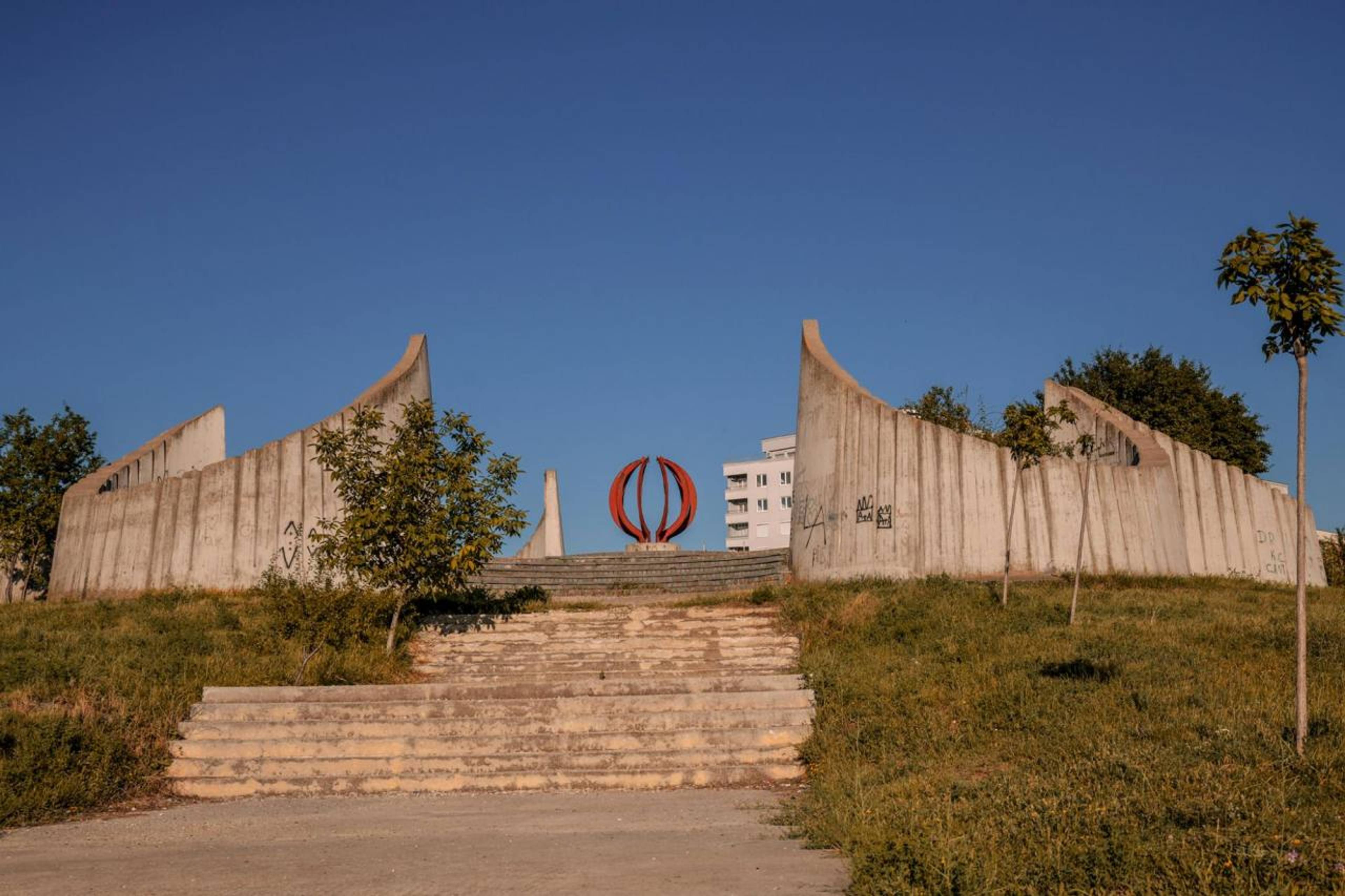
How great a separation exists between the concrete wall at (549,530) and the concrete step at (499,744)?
29355mm

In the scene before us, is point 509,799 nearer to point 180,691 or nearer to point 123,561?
point 180,691

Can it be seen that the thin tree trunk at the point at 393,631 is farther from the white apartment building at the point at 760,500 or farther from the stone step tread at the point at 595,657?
the white apartment building at the point at 760,500

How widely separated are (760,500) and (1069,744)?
8973 centimetres

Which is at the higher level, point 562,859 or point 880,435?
point 880,435

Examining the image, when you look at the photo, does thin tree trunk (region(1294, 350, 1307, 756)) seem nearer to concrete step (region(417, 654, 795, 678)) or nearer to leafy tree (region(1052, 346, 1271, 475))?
Result: concrete step (region(417, 654, 795, 678))

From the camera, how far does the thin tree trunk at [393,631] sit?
17.5 metres

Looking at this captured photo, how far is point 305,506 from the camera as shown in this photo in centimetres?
2383

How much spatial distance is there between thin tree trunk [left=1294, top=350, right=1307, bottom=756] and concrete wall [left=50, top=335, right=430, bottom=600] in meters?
19.0

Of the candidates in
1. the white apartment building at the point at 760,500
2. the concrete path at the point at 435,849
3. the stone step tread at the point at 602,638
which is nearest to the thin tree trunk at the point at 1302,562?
the concrete path at the point at 435,849


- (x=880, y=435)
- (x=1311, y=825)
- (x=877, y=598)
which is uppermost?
(x=880, y=435)

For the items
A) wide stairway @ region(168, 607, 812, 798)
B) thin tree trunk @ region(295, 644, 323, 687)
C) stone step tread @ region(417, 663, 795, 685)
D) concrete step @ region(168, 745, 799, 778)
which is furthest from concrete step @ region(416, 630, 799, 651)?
concrete step @ region(168, 745, 799, 778)

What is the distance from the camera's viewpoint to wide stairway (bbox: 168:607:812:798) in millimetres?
12695

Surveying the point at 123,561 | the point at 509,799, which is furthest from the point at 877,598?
the point at 123,561

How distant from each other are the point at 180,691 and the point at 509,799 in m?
5.20
